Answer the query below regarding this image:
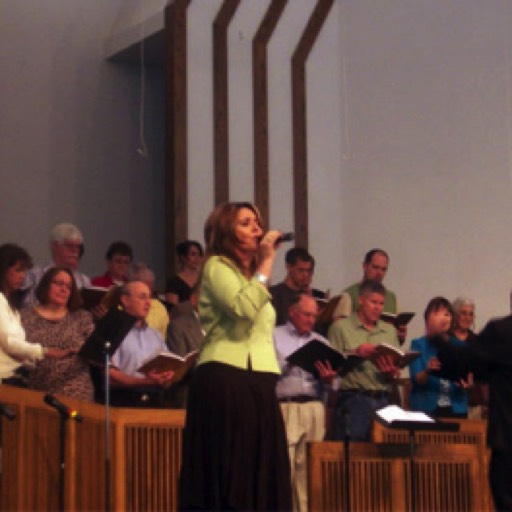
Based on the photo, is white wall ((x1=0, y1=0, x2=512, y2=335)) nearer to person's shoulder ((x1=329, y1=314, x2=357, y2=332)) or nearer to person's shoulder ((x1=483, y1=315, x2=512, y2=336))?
person's shoulder ((x1=329, y1=314, x2=357, y2=332))

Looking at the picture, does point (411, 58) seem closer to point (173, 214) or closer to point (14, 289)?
point (173, 214)

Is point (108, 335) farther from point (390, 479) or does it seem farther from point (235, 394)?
point (390, 479)

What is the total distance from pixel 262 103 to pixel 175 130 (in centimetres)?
93

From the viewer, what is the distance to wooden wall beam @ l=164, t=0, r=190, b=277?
8.86 m

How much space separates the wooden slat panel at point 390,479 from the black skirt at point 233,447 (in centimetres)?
190

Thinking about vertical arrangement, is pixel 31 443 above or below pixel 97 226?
below

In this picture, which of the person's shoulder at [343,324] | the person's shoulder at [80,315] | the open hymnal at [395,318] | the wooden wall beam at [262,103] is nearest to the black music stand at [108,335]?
the person's shoulder at [80,315]

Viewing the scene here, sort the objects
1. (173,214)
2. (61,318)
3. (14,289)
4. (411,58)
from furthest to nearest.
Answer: (411,58)
(173,214)
(14,289)
(61,318)

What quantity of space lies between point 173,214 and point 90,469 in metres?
3.85

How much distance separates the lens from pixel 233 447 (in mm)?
3787

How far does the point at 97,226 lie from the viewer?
9.89 m

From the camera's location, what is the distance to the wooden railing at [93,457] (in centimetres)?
514

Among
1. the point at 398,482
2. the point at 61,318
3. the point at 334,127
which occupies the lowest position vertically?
the point at 398,482

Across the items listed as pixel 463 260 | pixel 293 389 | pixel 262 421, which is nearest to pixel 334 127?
pixel 463 260
